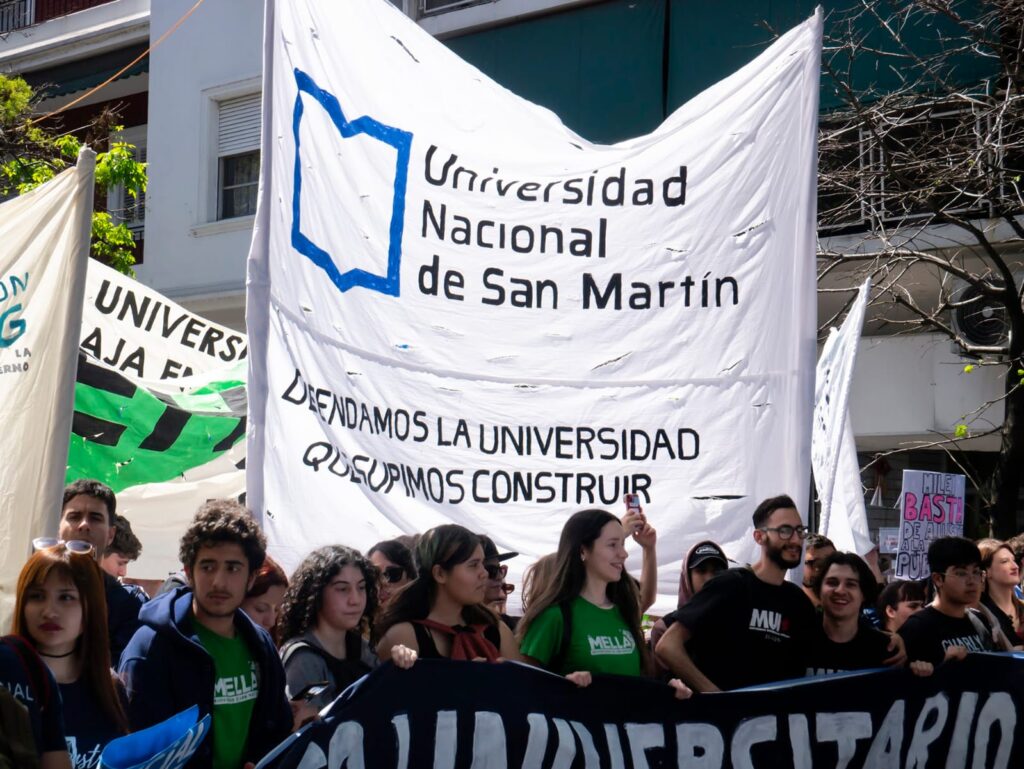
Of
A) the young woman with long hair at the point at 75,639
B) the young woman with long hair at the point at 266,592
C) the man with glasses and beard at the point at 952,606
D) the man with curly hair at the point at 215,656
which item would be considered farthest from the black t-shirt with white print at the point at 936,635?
the young woman with long hair at the point at 75,639

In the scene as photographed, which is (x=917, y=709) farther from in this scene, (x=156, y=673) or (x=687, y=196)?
(x=156, y=673)

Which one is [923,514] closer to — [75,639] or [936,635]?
[936,635]

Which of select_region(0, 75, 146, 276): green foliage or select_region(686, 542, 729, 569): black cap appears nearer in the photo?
select_region(686, 542, 729, 569): black cap

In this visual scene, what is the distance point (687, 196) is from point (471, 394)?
1.16m

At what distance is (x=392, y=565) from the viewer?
5539mm

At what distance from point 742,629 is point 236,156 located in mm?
15183

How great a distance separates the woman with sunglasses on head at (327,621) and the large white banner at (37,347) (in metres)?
0.84

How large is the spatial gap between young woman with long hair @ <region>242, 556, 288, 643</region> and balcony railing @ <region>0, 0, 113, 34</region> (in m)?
18.0

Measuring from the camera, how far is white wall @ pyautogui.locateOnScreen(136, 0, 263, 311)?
61.6 ft

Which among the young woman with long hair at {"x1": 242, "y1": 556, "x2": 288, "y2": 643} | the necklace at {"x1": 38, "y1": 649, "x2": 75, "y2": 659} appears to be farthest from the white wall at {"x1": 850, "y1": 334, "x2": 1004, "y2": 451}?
the necklace at {"x1": 38, "y1": 649, "x2": 75, "y2": 659}

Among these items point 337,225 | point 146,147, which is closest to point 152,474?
point 337,225

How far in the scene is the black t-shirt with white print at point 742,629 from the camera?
5152 mm

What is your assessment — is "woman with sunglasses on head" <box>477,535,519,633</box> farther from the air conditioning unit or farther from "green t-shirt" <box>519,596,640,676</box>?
the air conditioning unit

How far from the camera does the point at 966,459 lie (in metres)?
14.9
